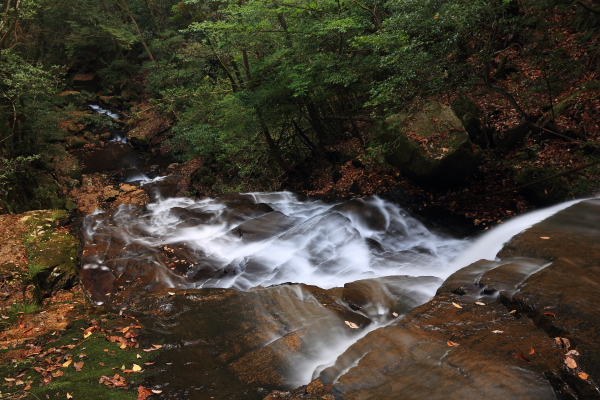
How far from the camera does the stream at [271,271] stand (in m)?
4.26

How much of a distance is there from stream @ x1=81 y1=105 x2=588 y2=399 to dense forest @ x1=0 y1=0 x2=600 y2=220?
1.70m

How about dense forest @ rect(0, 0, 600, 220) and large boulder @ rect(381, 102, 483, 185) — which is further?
large boulder @ rect(381, 102, 483, 185)

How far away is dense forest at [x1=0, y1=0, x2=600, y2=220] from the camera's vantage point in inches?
313

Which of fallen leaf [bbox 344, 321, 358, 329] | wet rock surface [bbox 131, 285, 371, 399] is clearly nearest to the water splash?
wet rock surface [bbox 131, 285, 371, 399]

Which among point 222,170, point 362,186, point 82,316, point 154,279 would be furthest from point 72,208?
point 362,186

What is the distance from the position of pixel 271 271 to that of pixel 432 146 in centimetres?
506

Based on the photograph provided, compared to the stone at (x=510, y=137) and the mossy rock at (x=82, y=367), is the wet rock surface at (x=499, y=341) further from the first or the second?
the stone at (x=510, y=137)

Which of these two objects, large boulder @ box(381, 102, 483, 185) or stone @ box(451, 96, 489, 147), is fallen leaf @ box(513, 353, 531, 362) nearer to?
large boulder @ box(381, 102, 483, 185)

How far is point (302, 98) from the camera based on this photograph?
38.3 feet

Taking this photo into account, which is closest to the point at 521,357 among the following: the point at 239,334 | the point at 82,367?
the point at 239,334

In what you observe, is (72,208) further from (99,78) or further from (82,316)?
(99,78)

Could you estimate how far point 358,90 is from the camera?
11727 mm

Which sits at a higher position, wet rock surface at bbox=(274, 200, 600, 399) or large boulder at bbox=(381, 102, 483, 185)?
large boulder at bbox=(381, 102, 483, 185)

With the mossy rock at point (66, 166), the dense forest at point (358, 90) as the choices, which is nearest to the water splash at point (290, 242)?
the dense forest at point (358, 90)
